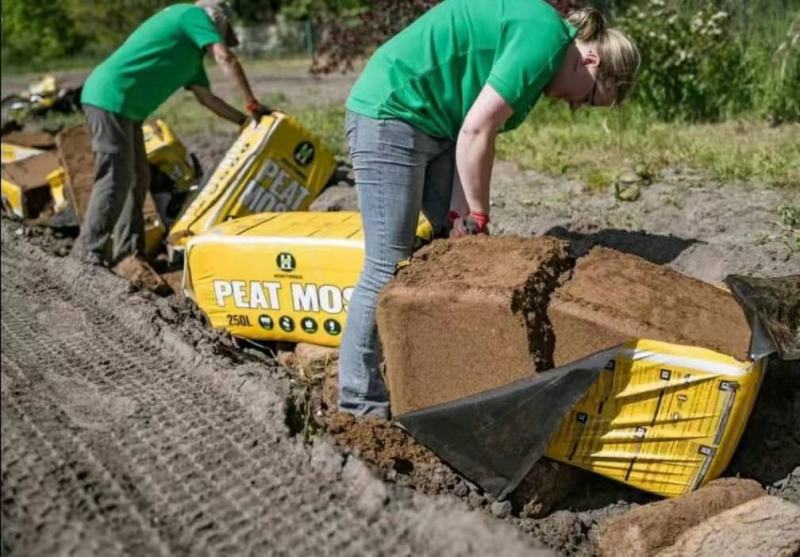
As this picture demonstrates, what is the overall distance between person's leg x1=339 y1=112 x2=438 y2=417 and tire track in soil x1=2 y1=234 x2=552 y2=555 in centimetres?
45

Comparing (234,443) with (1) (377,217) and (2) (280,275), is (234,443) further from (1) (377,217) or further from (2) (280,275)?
(2) (280,275)

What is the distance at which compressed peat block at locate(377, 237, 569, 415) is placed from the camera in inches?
104

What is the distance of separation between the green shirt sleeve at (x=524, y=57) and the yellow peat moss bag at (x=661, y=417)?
2.75 feet

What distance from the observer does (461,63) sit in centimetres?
284

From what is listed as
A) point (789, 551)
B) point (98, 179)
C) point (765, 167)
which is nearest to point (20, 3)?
point (98, 179)

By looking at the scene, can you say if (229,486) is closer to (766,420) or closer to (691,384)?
(691,384)

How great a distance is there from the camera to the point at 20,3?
33875 millimetres

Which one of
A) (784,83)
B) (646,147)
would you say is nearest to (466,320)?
(646,147)

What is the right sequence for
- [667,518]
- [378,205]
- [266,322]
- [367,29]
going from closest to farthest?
[667,518] < [378,205] < [266,322] < [367,29]

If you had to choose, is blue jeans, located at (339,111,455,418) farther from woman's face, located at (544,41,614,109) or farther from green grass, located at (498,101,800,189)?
green grass, located at (498,101,800,189)

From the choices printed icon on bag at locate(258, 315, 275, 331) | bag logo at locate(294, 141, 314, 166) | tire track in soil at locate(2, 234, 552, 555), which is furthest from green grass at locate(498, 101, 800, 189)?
tire track in soil at locate(2, 234, 552, 555)

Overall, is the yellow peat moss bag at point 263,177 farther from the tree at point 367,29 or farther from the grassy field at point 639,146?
the tree at point 367,29

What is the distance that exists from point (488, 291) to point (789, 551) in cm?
112

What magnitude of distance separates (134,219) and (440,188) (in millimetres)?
2963
